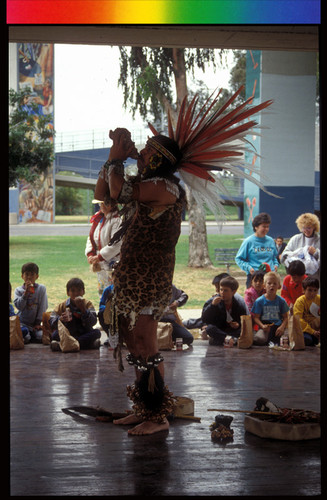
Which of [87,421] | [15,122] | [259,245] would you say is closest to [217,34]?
[259,245]

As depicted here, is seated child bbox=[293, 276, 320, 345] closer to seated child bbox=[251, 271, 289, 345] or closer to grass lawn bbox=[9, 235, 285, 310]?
seated child bbox=[251, 271, 289, 345]

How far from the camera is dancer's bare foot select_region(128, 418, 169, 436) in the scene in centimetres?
357

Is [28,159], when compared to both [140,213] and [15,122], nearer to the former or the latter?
[15,122]

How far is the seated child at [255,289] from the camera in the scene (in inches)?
256

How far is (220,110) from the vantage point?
11.7ft

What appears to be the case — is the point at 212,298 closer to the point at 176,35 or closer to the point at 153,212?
the point at 176,35

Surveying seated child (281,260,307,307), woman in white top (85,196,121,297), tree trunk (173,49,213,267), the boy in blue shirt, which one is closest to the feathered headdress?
woman in white top (85,196,121,297)

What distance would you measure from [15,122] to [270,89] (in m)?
4.28

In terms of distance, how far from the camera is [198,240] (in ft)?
42.5

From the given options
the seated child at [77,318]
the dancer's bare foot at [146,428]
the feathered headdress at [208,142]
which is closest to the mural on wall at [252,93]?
the seated child at [77,318]

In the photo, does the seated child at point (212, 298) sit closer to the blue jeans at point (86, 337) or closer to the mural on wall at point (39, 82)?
the blue jeans at point (86, 337)

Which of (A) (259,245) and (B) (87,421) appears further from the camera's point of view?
(A) (259,245)

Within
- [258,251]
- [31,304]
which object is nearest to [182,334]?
[258,251]
